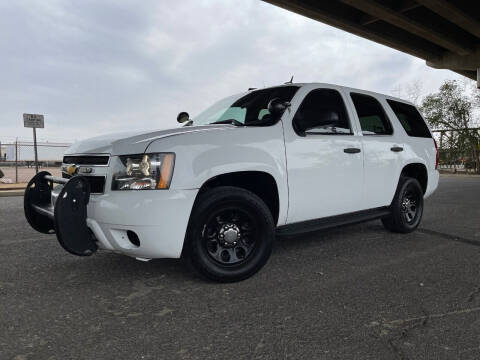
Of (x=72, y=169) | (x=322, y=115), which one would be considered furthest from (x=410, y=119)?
(x=72, y=169)

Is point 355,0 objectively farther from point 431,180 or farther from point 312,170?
point 312,170

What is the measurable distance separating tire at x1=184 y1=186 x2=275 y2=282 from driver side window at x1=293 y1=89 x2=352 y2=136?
0.97m

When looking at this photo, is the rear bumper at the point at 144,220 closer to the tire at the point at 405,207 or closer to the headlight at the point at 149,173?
the headlight at the point at 149,173

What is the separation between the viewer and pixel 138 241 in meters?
2.79

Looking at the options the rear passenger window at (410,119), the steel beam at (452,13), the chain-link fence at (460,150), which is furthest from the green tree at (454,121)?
the rear passenger window at (410,119)

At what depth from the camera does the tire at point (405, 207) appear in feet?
15.4

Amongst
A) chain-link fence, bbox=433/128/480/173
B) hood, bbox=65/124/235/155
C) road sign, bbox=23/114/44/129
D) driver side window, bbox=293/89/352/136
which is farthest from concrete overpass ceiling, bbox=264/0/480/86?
hood, bbox=65/124/235/155

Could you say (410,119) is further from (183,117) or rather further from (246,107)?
(183,117)

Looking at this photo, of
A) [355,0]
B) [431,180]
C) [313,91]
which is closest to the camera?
[313,91]

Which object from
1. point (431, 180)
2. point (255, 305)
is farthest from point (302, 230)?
point (431, 180)

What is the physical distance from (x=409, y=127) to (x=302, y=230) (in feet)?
8.27

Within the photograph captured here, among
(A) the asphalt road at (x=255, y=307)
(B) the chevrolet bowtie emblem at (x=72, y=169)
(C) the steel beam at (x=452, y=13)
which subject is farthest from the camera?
(C) the steel beam at (x=452, y=13)

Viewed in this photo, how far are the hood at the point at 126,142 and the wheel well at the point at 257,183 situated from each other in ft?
1.45

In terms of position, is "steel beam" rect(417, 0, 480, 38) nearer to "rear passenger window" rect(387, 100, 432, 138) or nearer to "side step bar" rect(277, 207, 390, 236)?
"rear passenger window" rect(387, 100, 432, 138)
